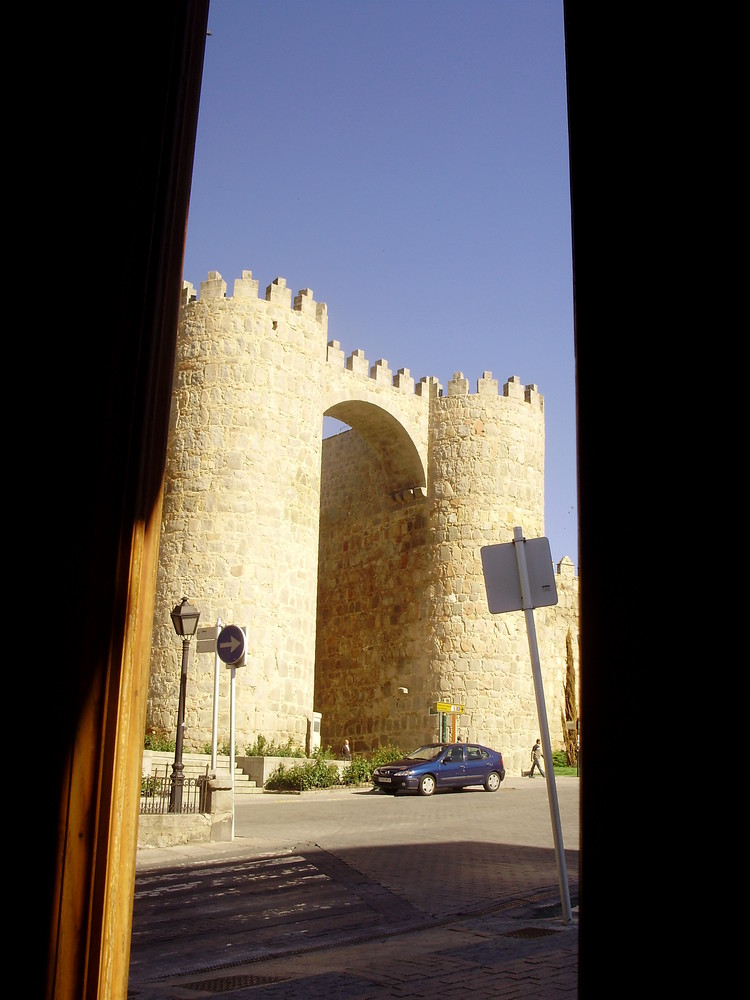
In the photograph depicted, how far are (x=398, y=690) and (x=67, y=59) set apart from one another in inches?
1108

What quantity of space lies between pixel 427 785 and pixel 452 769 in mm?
944

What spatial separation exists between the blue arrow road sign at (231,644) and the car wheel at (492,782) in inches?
449

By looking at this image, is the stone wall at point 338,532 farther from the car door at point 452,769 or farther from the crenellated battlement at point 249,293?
the car door at point 452,769

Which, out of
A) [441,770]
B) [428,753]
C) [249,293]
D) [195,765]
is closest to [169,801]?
[195,765]

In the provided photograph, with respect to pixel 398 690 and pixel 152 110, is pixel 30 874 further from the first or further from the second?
pixel 398 690

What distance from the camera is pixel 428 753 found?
21359mm

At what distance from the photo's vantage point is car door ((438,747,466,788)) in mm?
20547

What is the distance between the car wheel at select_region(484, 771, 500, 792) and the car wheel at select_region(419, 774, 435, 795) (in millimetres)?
1847

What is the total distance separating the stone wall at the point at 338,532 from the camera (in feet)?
79.0

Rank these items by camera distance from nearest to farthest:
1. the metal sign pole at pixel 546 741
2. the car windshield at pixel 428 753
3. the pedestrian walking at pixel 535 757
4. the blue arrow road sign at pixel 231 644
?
the metal sign pole at pixel 546 741 → the blue arrow road sign at pixel 231 644 → the car windshield at pixel 428 753 → the pedestrian walking at pixel 535 757

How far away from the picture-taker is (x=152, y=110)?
216 centimetres

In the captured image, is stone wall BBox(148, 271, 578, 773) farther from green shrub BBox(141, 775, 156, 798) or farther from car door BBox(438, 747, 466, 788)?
green shrub BBox(141, 775, 156, 798)

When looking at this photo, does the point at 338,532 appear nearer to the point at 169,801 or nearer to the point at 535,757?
the point at 535,757

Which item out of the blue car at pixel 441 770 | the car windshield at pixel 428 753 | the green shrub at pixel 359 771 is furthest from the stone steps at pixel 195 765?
the car windshield at pixel 428 753
